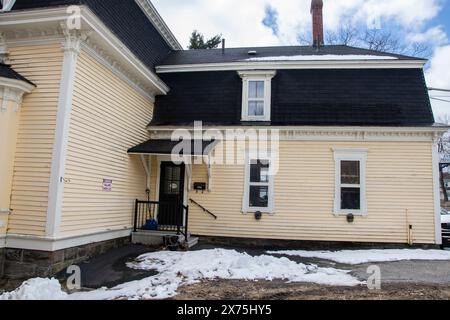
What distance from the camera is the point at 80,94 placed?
24.5 feet

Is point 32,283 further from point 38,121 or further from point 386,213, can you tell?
point 386,213

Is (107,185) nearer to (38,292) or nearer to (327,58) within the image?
(38,292)

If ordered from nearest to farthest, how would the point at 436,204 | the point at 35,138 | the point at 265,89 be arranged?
the point at 35,138
the point at 436,204
the point at 265,89

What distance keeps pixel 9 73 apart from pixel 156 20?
22.4 feet

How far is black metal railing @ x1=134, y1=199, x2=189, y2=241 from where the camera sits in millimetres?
9750

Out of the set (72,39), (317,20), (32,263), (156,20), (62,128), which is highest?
(317,20)

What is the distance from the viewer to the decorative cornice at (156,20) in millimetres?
11716

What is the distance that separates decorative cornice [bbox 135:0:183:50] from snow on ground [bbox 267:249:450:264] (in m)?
8.87

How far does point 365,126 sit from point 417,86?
234cm

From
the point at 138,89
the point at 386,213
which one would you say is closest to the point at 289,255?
the point at 386,213

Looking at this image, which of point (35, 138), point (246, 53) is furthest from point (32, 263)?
point (246, 53)

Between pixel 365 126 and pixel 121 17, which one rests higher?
pixel 121 17

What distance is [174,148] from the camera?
32.7ft

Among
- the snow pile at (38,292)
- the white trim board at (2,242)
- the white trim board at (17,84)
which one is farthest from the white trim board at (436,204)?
the white trim board at (2,242)
